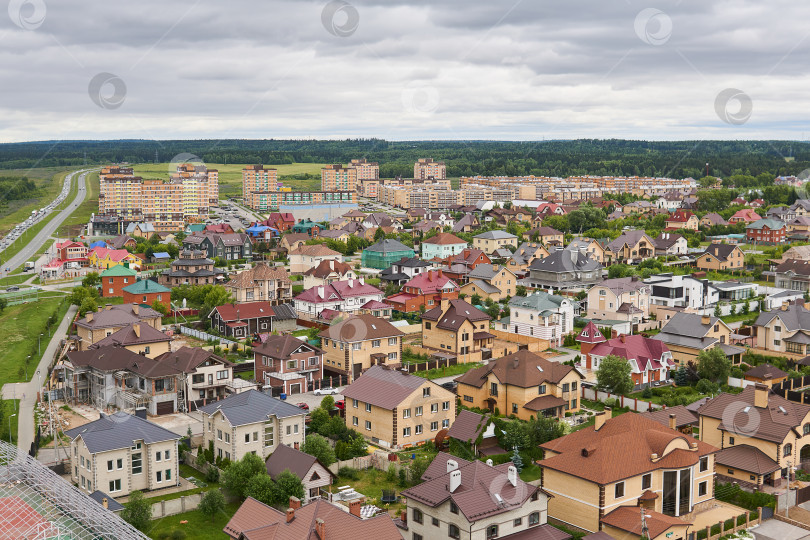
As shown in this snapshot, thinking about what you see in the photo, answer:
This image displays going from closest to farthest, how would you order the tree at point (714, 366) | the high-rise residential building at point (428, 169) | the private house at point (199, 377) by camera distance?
the private house at point (199, 377)
the tree at point (714, 366)
the high-rise residential building at point (428, 169)

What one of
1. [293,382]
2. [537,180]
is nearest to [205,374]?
[293,382]

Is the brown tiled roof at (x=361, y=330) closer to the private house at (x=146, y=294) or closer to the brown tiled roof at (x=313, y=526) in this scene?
the brown tiled roof at (x=313, y=526)

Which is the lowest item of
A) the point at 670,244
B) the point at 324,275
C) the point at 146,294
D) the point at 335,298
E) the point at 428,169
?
the point at 146,294

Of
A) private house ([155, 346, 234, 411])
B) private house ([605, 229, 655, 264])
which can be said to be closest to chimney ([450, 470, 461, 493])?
private house ([155, 346, 234, 411])

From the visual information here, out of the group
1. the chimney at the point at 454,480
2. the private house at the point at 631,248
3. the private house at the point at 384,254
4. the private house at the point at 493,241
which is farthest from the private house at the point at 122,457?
the private house at the point at 493,241

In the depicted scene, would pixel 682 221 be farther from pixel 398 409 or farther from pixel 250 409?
pixel 250 409

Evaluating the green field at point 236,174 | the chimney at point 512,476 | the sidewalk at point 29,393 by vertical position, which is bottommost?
the sidewalk at point 29,393

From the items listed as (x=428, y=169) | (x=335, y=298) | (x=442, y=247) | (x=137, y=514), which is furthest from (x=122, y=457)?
(x=428, y=169)
